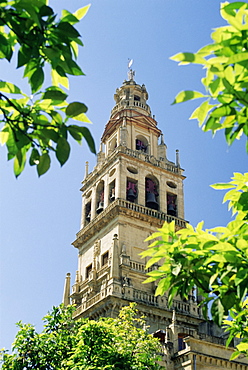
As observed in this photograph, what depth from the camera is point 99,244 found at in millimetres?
45500

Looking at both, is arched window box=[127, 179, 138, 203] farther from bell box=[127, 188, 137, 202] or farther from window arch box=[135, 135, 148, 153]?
window arch box=[135, 135, 148, 153]

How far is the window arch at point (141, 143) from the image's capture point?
171 feet

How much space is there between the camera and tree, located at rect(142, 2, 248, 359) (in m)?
5.68

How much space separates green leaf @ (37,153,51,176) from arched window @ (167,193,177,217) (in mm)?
43439

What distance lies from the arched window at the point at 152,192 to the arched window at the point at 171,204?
1.42 meters

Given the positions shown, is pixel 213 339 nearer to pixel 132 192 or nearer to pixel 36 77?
pixel 132 192

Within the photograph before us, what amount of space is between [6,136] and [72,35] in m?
1.22

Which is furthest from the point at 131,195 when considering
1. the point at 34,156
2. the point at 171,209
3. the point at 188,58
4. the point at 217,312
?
the point at 34,156

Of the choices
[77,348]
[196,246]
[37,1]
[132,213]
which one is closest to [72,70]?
[37,1]

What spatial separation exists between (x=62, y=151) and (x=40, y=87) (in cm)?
71

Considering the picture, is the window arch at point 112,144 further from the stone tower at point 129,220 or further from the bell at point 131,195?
the bell at point 131,195

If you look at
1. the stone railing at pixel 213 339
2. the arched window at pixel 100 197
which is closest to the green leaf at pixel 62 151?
the stone railing at pixel 213 339

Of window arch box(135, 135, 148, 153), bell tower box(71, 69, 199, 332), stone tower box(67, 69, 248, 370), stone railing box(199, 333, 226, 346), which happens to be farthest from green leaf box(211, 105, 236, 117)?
window arch box(135, 135, 148, 153)

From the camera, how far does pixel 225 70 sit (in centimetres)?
567
